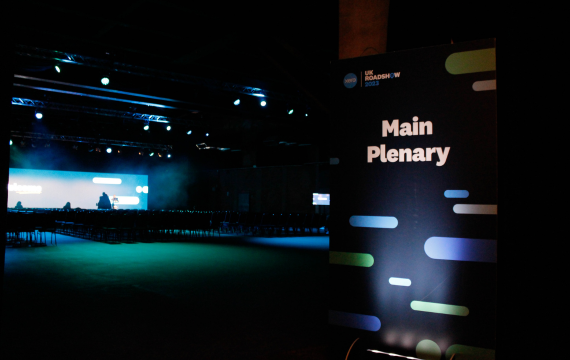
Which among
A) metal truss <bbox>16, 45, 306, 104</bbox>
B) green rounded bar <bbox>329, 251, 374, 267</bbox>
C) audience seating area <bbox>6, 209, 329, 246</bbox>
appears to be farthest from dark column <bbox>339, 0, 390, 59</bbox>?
audience seating area <bbox>6, 209, 329, 246</bbox>

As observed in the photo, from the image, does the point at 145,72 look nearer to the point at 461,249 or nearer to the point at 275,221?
the point at 275,221

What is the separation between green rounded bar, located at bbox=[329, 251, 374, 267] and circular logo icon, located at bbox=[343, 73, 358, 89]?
1050mm

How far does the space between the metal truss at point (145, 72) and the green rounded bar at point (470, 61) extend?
31.1 feet

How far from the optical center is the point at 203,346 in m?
3.34

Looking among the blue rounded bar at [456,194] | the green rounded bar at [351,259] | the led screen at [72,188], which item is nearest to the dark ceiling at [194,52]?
the blue rounded bar at [456,194]

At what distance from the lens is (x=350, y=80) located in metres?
2.66

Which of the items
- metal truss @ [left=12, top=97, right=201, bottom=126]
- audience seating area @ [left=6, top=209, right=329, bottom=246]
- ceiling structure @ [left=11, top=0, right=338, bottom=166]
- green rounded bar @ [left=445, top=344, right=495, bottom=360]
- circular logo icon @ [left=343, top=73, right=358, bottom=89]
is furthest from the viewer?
metal truss @ [left=12, top=97, right=201, bottom=126]

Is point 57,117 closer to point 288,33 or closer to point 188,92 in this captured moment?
point 188,92

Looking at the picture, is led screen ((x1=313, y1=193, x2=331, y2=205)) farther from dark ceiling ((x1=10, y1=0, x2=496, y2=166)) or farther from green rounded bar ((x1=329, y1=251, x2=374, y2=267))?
green rounded bar ((x1=329, y1=251, x2=374, y2=267))

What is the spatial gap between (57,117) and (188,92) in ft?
25.0

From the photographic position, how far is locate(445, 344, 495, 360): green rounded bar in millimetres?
2199

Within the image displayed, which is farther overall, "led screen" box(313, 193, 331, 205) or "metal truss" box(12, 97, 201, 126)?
"led screen" box(313, 193, 331, 205)

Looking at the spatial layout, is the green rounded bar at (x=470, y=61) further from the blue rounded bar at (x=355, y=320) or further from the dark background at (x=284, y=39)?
the blue rounded bar at (x=355, y=320)

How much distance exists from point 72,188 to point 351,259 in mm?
20547
